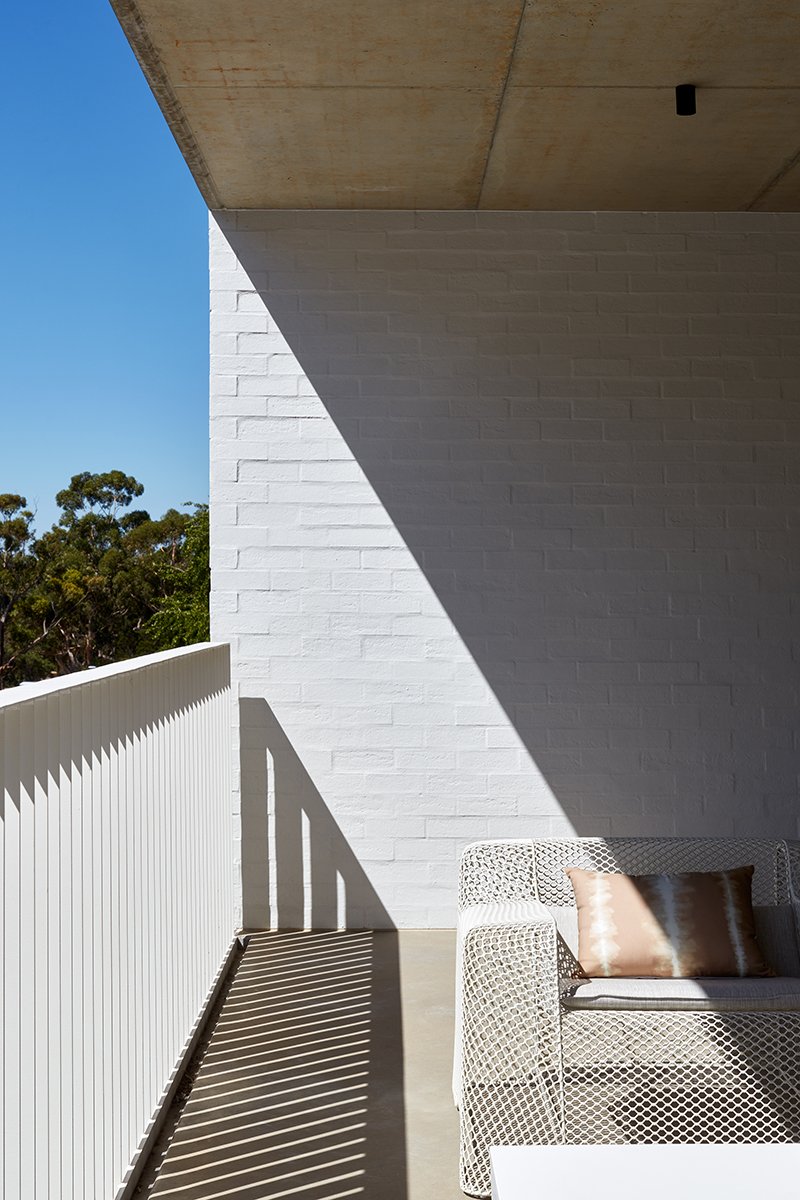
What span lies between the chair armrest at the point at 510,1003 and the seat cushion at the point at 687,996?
0.30 ft

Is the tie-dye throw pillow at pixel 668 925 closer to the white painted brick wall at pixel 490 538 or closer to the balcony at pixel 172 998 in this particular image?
the balcony at pixel 172 998

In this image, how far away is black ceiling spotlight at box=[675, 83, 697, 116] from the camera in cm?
393

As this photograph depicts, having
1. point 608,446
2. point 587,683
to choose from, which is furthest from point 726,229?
point 587,683

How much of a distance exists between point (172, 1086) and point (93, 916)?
1.15 metres

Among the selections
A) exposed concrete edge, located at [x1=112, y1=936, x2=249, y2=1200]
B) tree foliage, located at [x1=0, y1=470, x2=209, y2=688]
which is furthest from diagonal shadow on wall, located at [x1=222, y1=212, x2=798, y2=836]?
tree foliage, located at [x1=0, y1=470, x2=209, y2=688]

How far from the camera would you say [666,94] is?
3.96 m

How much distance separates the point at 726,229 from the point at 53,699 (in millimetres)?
4113

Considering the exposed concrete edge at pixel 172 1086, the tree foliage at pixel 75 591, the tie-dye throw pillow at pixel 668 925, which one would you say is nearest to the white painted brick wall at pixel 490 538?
the exposed concrete edge at pixel 172 1086

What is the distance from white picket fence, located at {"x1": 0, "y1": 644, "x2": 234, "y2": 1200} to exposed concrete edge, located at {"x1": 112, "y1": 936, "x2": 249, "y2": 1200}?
4cm

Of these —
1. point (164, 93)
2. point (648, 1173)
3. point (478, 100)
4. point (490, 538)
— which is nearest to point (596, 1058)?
point (648, 1173)

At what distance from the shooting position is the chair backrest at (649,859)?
3.37 metres

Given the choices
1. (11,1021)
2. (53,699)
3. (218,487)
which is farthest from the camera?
(218,487)

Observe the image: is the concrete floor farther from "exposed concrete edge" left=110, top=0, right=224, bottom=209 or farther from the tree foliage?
the tree foliage

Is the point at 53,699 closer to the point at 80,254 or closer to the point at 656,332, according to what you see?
the point at 656,332
